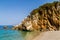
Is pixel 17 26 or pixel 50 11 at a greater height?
pixel 50 11

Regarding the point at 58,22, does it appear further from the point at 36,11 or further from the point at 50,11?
the point at 36,11

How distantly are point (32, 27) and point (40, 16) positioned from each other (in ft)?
21.3

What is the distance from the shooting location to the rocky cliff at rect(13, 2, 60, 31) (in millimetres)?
63531

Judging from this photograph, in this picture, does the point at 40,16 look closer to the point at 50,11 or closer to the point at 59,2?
the point at 50,11

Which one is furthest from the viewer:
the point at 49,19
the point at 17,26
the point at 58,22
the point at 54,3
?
the point at 17,26

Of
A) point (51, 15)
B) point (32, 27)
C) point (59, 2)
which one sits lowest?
point (32, 27)

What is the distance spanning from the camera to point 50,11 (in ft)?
222

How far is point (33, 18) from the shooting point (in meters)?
68.9

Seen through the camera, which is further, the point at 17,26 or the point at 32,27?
the point at 17,26

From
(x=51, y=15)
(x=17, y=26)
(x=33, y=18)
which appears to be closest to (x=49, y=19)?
(x=51, y=15)

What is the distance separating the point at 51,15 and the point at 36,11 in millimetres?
8289

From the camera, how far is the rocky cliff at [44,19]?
6353cm

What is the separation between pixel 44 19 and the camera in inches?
2628

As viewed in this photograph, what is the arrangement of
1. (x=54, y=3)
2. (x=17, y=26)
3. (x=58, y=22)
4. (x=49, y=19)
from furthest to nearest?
(x=17, y=26) → (x=54, y=3) → (x=49, y=19) → (x=58, y=22)
